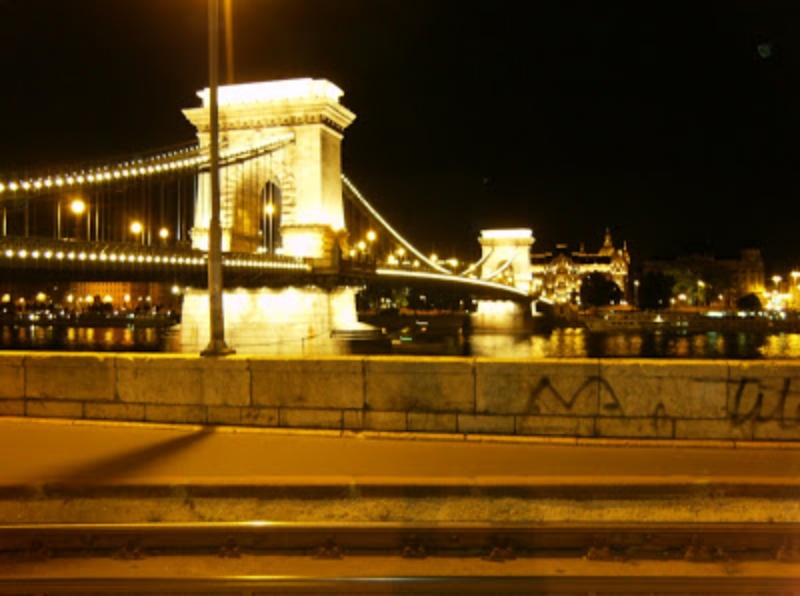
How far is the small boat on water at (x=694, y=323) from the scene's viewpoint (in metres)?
81.0

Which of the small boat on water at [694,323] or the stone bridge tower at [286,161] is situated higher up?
the stone bridge tower at [286,161]

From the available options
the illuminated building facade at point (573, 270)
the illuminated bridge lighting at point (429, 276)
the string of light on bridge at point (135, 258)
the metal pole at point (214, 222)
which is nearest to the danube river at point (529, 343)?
the illuminated bridge lighting at point (429, 276)

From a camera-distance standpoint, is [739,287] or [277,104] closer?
[277,104]

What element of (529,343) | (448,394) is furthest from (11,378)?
(529,343)

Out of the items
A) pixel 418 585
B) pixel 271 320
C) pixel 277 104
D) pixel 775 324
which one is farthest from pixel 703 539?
pixel 775 324

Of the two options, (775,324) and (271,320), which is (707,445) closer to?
(271,320)

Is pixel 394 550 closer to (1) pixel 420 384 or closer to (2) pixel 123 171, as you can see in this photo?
(1) pixel 420 384

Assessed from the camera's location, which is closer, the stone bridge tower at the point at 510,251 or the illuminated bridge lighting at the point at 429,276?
the illuminated bridge lighting at the point at 429,276

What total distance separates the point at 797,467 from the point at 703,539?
2386 mm

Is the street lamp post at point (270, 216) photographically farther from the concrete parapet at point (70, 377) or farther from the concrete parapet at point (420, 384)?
the concrete parapet at point (420, 384)

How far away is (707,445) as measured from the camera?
8875 mm

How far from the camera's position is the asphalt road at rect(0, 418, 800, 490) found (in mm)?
7137

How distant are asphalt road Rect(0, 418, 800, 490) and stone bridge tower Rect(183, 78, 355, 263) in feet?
111

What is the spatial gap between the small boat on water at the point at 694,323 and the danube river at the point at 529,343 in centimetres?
342
